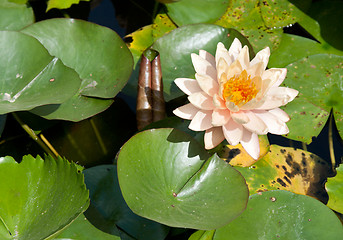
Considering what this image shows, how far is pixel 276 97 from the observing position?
1493 millimetres

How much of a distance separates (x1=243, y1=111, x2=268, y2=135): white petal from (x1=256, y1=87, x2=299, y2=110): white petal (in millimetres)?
52

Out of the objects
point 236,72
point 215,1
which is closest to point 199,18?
point 215,1

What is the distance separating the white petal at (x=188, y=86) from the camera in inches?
62.7

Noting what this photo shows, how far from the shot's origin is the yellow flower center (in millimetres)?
1530

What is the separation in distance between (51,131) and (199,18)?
1.24 metres

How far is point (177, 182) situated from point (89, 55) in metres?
0.91

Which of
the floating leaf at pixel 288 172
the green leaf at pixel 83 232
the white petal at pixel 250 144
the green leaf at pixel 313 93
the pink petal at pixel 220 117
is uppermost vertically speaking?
the pink petal at pixel 220 117

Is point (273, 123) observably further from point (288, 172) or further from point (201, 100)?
point (288, 172)

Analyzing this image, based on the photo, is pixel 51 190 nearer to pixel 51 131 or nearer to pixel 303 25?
pixel 51 131

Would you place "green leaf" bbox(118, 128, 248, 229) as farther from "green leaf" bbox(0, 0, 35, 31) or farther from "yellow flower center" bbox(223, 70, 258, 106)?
"green leaf" bbox(0, 0, 35, 31)

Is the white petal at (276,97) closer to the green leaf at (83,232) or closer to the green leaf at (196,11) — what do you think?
the green leaf at (83,232)

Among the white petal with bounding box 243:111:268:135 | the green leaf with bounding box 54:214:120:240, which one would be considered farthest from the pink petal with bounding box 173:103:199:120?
the green leaf with bounding box 54:214:120:240

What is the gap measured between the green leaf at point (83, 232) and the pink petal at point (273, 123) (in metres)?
0.84

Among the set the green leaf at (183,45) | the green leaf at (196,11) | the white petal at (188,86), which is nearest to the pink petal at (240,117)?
the white petal at (188,86)
